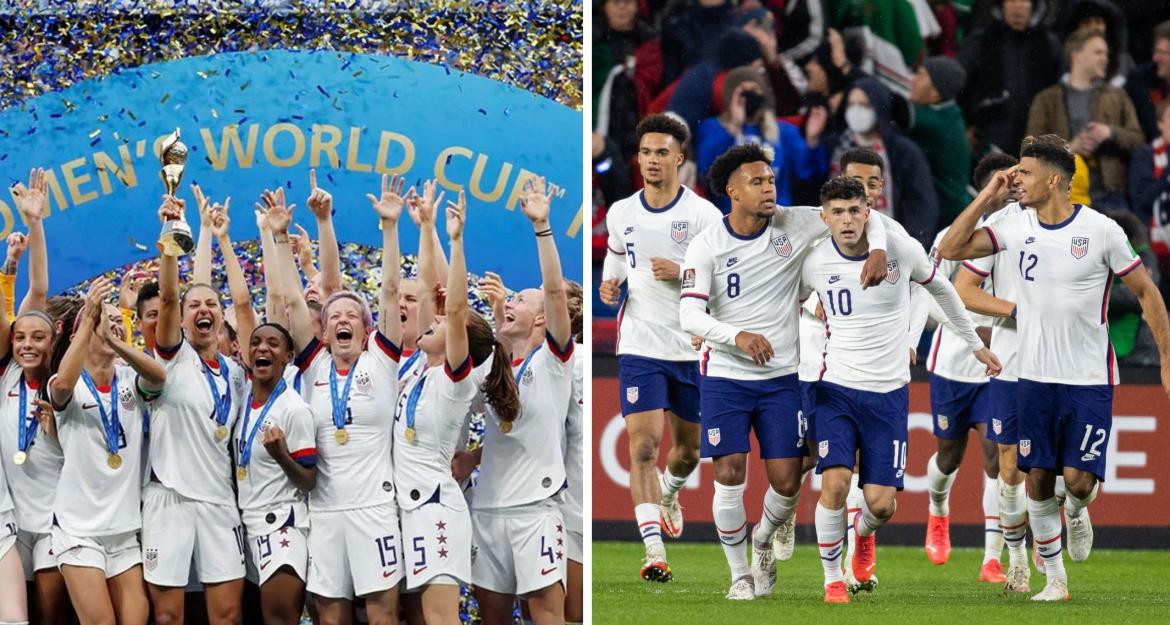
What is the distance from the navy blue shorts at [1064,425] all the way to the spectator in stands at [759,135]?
10.6 feet

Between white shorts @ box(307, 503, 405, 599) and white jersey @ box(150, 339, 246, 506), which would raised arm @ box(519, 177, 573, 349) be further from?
white jersey @ box(150, 339, 246, 506)

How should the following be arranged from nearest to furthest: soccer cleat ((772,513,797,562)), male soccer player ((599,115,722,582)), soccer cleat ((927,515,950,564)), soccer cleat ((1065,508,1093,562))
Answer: male soccer player ((599,115,722,582)) < soccer cleat ((1065,508,1093,562)) < soccer cleat ((772,513,797,562)) < soccer cleat ((927,515,950,564))

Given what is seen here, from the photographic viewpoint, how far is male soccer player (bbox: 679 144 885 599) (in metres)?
6.67

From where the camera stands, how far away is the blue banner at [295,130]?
6.88 metres

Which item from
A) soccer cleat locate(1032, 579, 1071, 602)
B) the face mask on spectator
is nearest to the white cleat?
soccer cleat locate(1032, 579, 1071, 602)

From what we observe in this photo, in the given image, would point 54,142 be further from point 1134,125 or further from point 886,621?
point 1134,125

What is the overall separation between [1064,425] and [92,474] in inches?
143

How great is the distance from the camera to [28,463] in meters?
6.35

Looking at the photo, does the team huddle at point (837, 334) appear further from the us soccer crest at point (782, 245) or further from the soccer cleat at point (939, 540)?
the soccer cleat at point (939, 540)

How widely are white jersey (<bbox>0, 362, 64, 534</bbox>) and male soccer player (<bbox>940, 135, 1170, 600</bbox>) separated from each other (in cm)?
351

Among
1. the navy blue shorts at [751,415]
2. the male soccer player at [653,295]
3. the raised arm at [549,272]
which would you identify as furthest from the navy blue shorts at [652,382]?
the raised arm at [549,272]

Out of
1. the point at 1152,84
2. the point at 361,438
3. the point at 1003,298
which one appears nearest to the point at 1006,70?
the point at 1152,84

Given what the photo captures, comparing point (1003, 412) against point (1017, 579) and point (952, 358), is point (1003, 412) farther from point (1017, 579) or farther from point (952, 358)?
point (1017, 579)

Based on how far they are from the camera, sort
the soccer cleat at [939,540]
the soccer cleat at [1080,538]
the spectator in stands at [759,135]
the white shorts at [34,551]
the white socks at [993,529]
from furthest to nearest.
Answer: the spectator in stands at [759,135] < the soccer cleat at [939,540] < the white socks at [993,529] < the soccer cleat at [1080,538] < the white shorts at [34,551]
